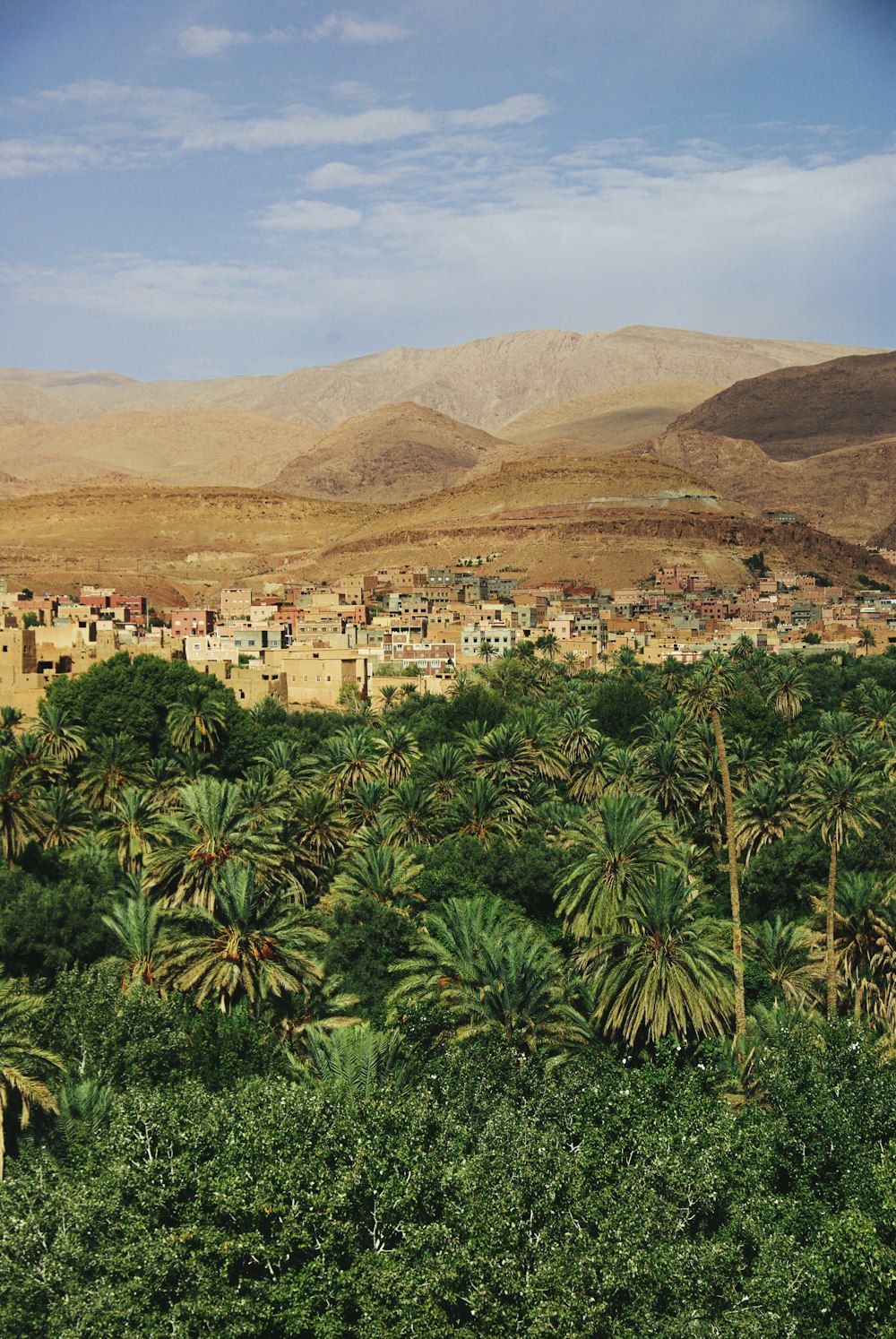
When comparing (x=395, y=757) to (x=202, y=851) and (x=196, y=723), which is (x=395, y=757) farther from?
(x=202, y=851)

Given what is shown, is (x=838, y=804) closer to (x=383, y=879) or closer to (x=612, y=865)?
(x=612, y=865)

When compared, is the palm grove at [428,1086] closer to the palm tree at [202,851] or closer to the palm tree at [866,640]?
the palm tree at [202,851]

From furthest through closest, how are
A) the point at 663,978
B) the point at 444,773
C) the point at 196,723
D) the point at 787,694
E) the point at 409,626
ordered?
1. the point at 409,626
2. the point at 787,694
3. the point at 196,723
4. the point at 444,773
5. the point at 663,978

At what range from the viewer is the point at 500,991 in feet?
69.4

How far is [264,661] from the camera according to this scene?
83.3 metres

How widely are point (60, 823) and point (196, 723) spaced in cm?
1342

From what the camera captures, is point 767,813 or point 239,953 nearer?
point 239,953

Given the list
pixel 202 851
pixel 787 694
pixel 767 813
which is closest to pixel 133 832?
pixel 202 851

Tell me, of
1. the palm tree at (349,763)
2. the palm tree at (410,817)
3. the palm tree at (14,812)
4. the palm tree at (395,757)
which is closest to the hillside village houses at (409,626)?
the palm tree at (349,763)

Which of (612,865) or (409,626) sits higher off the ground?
(409,626)

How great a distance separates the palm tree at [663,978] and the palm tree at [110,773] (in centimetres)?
2469

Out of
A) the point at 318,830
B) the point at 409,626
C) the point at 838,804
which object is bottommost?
the point at 318,830

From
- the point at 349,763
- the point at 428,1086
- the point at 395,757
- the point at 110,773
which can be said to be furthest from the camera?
the point at 395,757

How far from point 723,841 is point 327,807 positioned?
15.1m
